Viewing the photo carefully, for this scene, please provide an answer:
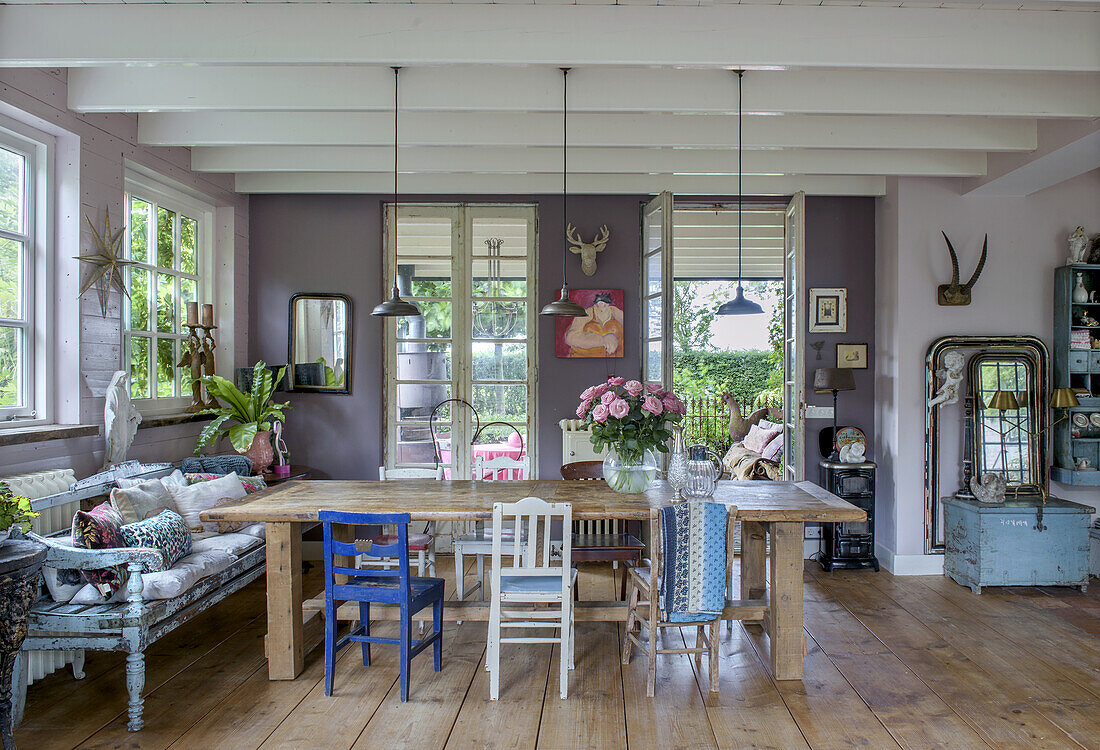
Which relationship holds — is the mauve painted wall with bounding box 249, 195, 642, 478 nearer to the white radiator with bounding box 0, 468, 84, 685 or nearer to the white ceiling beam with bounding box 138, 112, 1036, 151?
the white ceiling beam with bounding box 138, 112, 1036, 151

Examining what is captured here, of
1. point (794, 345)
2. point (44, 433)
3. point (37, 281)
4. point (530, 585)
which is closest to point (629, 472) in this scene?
point (530, 585)

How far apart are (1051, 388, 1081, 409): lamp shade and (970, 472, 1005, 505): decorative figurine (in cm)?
68

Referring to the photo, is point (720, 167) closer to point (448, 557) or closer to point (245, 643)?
point (448, 557)

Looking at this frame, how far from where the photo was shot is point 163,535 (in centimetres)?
340

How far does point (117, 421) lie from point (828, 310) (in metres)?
5.09

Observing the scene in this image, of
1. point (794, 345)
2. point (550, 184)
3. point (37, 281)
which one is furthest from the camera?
point (550, 184)

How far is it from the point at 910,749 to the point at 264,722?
102 inches

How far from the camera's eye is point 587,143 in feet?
14.4

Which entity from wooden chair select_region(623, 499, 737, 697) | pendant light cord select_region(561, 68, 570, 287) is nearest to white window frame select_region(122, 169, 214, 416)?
pendant light cord select_region(561, 68, 570, 287)

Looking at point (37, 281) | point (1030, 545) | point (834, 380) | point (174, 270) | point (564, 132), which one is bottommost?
point (1030, 545)

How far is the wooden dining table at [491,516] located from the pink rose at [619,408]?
0.42 metres

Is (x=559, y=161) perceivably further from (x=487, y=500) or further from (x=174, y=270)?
(x=174, y=270)

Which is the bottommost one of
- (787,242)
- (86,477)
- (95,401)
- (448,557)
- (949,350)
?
(448,557)

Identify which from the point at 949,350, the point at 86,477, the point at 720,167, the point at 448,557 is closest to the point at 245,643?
the point at 86,477
